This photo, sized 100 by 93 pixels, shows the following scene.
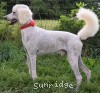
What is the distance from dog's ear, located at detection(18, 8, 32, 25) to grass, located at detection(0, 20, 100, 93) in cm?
107

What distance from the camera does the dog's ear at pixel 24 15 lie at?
19.7 feet

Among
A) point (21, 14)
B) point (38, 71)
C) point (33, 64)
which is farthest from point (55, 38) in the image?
point (38, 71)

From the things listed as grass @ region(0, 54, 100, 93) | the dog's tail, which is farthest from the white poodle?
grass @ region(0, 54, 100, 93)

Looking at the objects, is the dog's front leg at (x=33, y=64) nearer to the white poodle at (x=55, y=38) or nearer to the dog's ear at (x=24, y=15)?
the white poodle at (x=55, y=38)

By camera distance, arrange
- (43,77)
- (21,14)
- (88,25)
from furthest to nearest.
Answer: (43,77) < (88,25) < (21,14)

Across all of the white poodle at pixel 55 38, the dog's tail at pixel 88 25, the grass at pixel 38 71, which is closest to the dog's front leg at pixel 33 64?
the white poodle at pixel 55 38

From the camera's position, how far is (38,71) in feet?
23.4

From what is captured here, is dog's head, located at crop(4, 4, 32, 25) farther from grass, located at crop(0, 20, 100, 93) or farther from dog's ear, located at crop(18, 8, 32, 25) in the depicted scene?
grass, located at crop(0, 20, 100, 93)

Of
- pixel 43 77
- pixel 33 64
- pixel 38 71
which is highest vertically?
pixel 33 64

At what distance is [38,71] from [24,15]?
5.02 ft

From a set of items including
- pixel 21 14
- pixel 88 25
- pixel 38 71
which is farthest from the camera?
pixel 38 71

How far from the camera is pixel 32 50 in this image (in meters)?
6.12

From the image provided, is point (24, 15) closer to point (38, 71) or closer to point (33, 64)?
point (33, 64)

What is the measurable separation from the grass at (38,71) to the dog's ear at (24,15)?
1069mm
